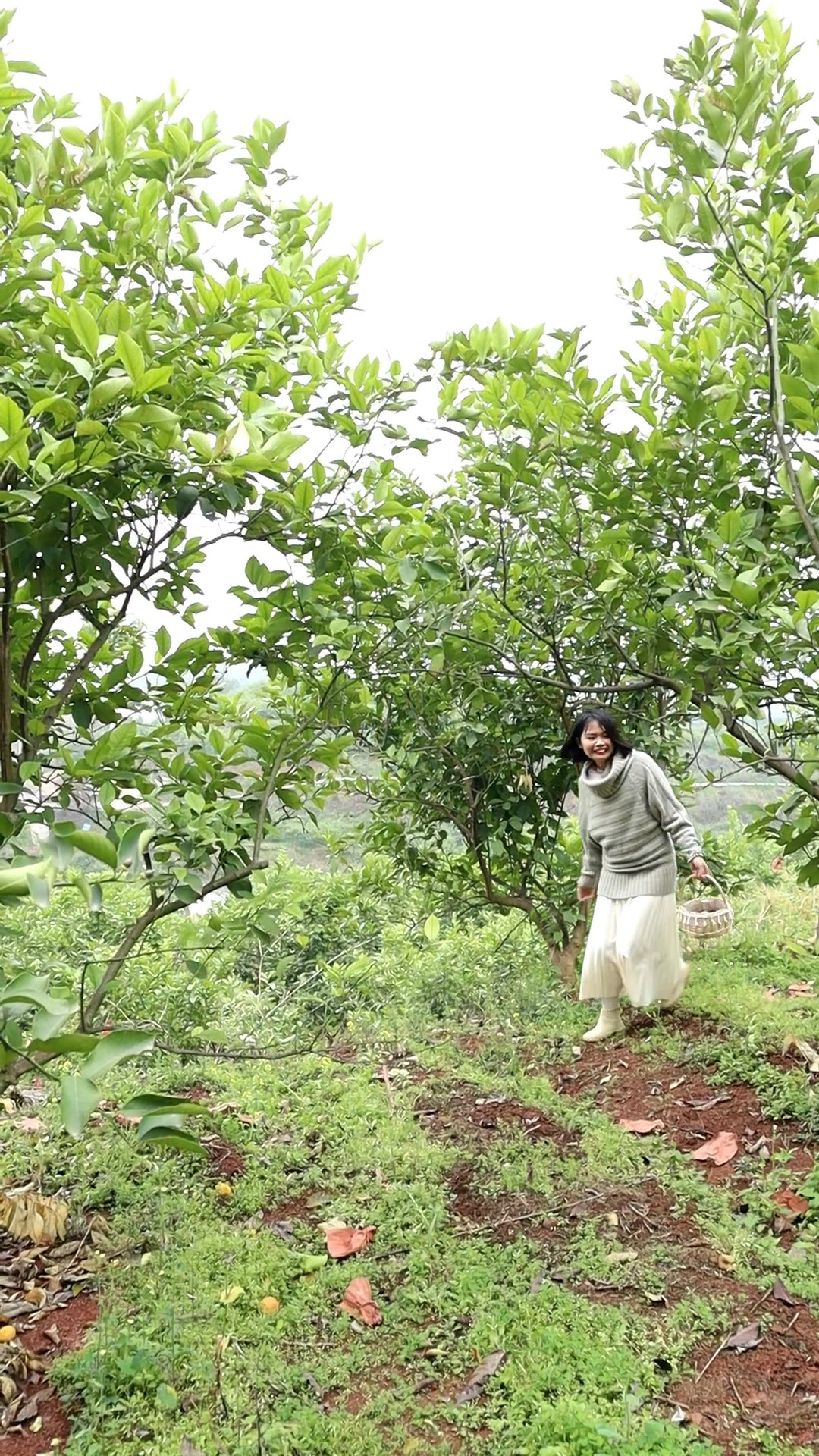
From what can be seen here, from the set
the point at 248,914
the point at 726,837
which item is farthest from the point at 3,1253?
the point at 726,837

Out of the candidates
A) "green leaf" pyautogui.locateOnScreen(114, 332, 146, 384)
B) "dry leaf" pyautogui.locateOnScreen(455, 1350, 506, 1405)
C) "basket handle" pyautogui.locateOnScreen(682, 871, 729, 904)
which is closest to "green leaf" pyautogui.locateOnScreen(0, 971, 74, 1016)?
"green leaf" pyautogui.locateOnScreen(114, 332, 146, 384)

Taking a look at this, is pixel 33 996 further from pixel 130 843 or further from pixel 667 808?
pixel 667 808

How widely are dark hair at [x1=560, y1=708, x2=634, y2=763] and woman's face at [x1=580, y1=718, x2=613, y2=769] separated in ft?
0.03

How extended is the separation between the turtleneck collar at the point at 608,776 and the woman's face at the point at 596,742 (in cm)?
9

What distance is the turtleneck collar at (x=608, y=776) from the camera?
4125mm

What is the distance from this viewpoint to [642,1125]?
11.2 feet

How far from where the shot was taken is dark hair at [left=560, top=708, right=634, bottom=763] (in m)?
4.00

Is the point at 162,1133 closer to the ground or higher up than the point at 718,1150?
higher up

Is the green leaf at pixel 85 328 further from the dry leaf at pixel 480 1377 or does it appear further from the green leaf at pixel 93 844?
the dry leaf at pixel 480 1377

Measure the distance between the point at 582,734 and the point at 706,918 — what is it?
1943mm

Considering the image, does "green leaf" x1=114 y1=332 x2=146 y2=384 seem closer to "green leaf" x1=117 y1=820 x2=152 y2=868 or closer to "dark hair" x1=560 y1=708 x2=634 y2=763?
"green leaf" x1=117 y1=820 x2=152 y2=868

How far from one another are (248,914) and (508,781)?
232 cm

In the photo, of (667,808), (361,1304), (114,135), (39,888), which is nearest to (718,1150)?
(361,1304)

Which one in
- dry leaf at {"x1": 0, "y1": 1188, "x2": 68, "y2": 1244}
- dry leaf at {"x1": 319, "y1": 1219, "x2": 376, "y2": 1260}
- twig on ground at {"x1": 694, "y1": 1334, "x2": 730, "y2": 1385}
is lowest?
dry leaf at {"x1": 0, "y1": 1188, "x2": 68, "y2": 1244}
